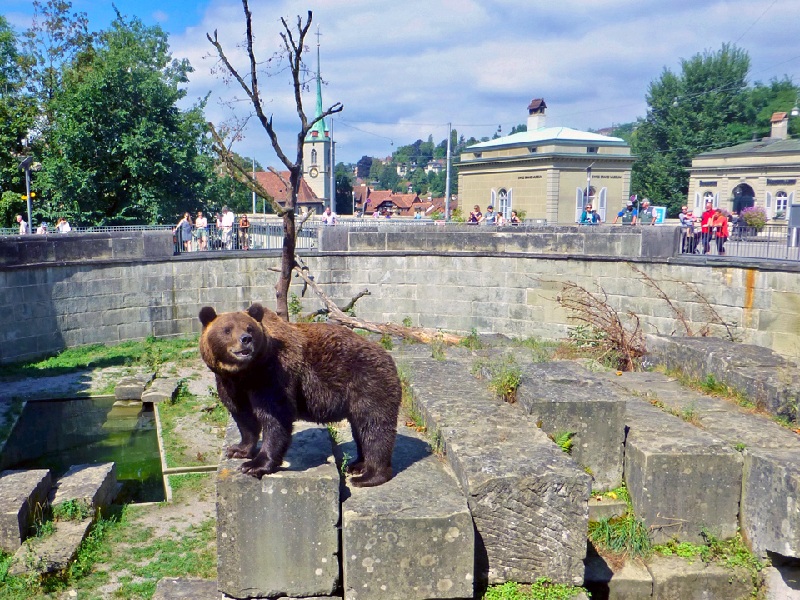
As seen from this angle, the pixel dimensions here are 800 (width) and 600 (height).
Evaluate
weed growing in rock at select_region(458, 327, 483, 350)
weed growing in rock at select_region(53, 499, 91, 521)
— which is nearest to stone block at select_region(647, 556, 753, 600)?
weed growing in rock at select_region(53, 499, 91, 521)

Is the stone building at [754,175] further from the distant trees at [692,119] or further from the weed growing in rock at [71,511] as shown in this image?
the weed growing in rock at [71,511]

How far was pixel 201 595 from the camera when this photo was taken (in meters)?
4.23

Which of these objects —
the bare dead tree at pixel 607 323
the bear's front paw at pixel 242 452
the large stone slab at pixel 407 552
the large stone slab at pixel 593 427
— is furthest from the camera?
the bare dead tree at pixel 607 323

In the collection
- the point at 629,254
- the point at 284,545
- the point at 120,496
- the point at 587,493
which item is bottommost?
the point at 120,496

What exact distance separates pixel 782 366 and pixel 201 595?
6.01 meters

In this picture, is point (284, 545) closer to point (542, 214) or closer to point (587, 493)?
point (587, 493)

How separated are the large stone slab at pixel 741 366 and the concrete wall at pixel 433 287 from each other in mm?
5177

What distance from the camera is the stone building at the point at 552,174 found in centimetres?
4306

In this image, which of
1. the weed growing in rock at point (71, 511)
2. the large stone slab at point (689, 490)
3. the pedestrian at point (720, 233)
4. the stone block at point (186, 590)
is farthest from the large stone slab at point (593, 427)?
the pedestrian at point (720, 233)

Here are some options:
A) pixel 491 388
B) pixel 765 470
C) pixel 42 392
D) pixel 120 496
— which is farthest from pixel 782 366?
pixel 42 392

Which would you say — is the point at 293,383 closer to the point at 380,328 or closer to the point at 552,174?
the point at 380,328

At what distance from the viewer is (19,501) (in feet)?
18.6

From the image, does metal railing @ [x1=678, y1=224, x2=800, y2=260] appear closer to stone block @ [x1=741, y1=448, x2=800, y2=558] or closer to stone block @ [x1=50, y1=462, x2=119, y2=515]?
stone block @ [x1=741, y1=448, x2=800, y2=558]

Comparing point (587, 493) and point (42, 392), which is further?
point (42, 392)
